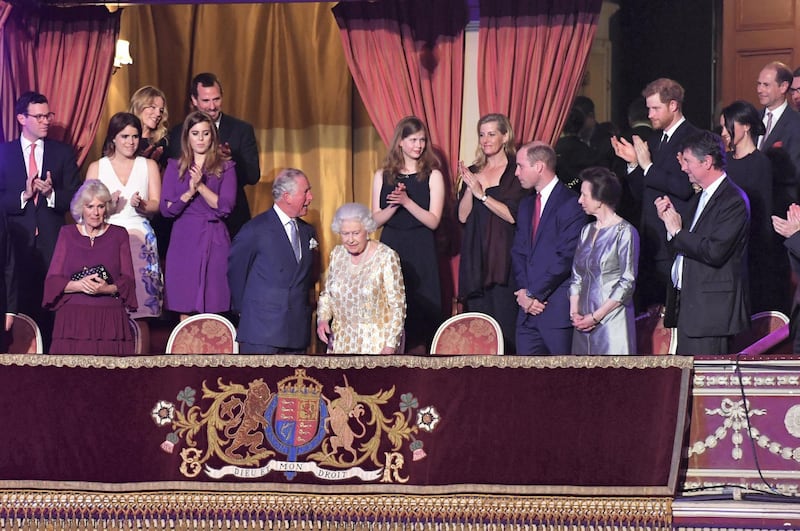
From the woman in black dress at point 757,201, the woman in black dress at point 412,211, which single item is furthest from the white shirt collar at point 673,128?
the woman in black dress at point 412,211

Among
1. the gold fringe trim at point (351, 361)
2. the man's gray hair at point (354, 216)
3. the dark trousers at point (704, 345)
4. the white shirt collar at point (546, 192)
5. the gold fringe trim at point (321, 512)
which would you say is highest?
the white shirt collar at point (546, 192)

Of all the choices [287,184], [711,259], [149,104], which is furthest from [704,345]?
[149,104]

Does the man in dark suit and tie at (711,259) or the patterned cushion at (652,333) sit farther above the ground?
the man in dark suit and tie at (711,259)

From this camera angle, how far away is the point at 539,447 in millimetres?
5625

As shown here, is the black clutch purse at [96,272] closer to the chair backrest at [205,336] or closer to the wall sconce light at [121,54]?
the chair backrest at [205,336]

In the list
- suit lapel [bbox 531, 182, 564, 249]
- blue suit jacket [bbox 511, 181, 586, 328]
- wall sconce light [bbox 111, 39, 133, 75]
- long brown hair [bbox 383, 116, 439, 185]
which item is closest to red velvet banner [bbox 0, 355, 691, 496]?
blue suit jacket [bbox 511, 181, 586, 328]

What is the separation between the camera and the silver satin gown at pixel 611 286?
6.41 meters

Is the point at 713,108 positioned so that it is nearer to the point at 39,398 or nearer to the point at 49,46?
the point at 49,46

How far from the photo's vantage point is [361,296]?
21.4 ft

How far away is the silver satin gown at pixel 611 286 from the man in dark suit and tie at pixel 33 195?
3.05 m

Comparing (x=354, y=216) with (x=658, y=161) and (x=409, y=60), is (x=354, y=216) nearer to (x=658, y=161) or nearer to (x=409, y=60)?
(x=658, y=161)

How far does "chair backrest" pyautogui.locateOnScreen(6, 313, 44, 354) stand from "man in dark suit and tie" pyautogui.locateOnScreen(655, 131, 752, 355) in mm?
3203

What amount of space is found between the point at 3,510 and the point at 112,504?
18.7 inches

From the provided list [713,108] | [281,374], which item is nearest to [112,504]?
[281,374]
